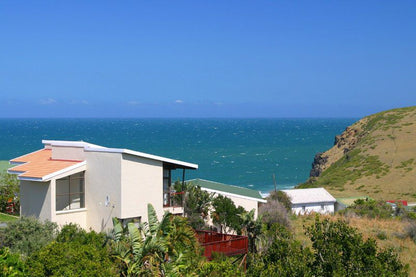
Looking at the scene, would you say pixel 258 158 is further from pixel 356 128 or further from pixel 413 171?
pixel 413 171

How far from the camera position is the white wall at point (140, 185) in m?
24.8

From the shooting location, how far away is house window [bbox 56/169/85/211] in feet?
85.4

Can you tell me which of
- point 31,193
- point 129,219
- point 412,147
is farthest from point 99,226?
point 412,147

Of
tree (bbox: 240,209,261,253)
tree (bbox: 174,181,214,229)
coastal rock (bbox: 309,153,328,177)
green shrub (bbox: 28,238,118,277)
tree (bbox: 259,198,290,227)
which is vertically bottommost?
coastal rock (bbox: 309,153,328,177)

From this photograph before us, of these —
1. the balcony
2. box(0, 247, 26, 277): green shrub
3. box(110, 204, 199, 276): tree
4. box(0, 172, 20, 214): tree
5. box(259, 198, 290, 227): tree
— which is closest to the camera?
box(0, 247, 26, 277): green shrub

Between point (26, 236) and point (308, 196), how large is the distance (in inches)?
1269

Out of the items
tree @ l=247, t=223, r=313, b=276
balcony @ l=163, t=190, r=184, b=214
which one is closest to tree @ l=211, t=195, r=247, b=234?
balcony @ l=163, t=190, r=184, b=214

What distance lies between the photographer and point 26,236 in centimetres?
2223

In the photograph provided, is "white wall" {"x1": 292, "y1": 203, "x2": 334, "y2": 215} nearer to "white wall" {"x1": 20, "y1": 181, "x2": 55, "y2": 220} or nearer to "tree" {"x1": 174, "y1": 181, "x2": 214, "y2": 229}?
"tree" {"x1": 174, "y1": 181, "x2": 214, "y2": 229}

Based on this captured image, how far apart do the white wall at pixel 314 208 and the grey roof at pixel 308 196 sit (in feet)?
1.11

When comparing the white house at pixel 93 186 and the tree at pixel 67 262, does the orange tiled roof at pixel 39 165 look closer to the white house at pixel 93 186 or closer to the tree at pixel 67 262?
the white house at pixel 93 186

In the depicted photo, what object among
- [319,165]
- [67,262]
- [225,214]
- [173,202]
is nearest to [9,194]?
[173,202]

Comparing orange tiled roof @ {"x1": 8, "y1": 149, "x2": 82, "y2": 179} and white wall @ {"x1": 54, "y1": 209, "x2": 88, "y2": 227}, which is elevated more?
orange tiled roof @ {"x1": 8, "y1": 149, "x2": 82, "y2": 179}

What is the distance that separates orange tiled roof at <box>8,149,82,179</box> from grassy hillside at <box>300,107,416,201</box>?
40.4 metres
